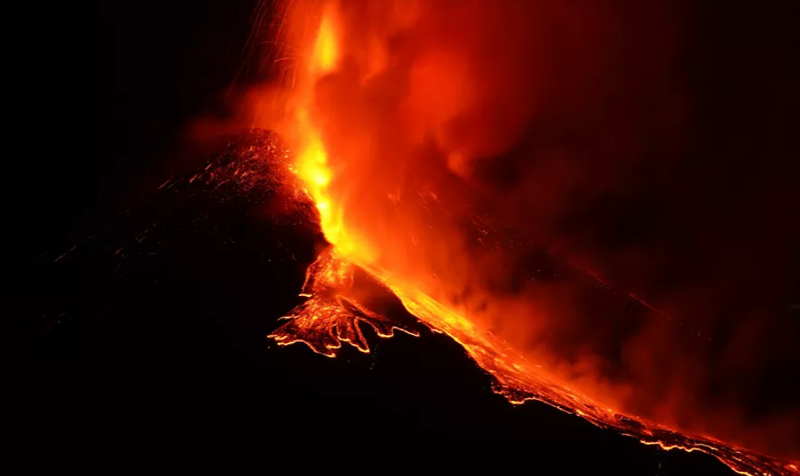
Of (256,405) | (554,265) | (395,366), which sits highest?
(554,265)

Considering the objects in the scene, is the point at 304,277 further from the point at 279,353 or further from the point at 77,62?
the point at 77,62

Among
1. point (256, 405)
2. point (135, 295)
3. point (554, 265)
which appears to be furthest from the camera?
point (554, 265)

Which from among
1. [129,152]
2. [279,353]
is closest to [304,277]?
[279,353]

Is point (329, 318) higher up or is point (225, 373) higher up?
point (329, 318)

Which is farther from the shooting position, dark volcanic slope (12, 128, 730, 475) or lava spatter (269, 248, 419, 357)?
lava spatter (269, 248, 419, 357)

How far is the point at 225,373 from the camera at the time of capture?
3.69 m

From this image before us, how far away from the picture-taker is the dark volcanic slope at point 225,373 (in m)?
3.42

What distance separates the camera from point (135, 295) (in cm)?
443

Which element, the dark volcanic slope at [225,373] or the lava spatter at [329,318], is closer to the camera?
the dark volcanic slope at [225,373]

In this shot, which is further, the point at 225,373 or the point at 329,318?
the point at 329,318

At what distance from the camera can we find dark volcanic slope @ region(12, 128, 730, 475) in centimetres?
342

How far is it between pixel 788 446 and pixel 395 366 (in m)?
6.17

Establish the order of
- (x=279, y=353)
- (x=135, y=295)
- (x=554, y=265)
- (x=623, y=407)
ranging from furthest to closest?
(x=554, y=265) → (x=623, y=407) → (x=135, y=295) → (x=279, y=353)

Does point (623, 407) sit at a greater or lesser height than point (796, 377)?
lesser
